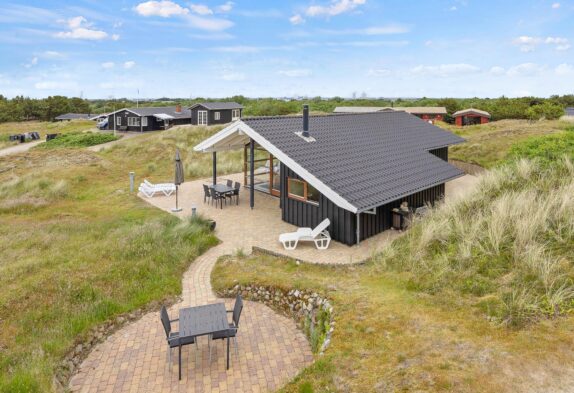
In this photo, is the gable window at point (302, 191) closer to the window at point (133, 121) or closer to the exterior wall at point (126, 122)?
the exterior wall at point (126, 122)

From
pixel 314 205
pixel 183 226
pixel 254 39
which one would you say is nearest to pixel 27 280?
pixel 183 226

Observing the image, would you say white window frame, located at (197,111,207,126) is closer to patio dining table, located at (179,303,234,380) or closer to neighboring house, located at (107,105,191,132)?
neighboring house, located at (107,105,191,132)

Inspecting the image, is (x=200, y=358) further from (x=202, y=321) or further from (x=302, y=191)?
(x=302, y=191)

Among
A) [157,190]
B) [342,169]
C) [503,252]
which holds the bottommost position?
[503,252]

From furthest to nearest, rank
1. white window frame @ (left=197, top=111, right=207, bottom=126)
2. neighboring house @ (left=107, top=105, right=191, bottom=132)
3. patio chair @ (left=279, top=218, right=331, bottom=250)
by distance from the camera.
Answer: neighboring house @ (left=107, top=105, right=191, bottom=132)
white window frame @ (left=197, top=111, right=207, bottom=126)
patio chair @ (left=279, top=218, right=331, bottom=250)

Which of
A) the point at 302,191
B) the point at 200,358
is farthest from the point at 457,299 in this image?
the point at 302,191

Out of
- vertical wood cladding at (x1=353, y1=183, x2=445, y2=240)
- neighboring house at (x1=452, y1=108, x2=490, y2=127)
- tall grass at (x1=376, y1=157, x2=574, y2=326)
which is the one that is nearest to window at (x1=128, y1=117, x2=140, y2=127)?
vertical wood cladding at (x1=353, y1=183, x2=445, y2=240)

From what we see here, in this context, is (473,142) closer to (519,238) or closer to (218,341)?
(519,238)
